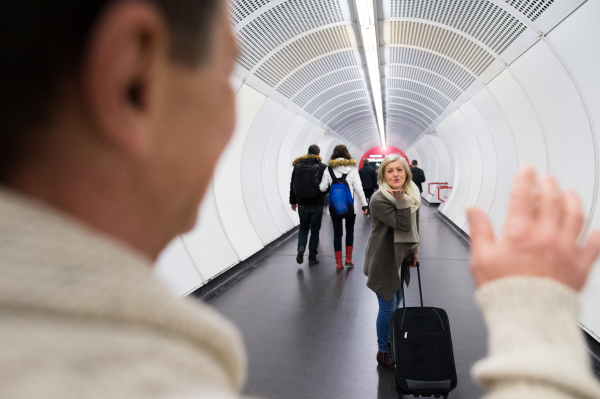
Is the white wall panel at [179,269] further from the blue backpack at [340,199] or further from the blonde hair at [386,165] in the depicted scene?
the blonde hair at [386,165]

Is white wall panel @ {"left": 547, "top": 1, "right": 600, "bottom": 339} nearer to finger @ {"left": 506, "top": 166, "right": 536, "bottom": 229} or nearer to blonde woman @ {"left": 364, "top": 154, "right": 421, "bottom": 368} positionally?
blonde woman @ {"left": 364, "top": 154, "right": 421, "bottom": 368}

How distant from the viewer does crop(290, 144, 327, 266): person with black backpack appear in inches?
303

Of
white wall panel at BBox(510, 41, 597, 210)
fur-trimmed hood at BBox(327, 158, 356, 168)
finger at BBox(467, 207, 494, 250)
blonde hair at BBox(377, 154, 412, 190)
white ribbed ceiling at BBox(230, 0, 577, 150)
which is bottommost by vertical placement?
finger at BBox(467, 207, 494, 250)

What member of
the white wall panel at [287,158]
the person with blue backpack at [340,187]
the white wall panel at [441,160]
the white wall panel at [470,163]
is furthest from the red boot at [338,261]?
the white wall panel at [441,160]

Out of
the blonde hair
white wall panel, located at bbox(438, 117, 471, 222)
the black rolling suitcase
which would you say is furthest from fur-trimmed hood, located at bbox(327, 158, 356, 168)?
white wall panel, located at bbox(438, 117, 471, 222)

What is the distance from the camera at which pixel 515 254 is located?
0.72m

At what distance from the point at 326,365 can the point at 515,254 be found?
3.79m

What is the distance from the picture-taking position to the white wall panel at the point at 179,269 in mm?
5477

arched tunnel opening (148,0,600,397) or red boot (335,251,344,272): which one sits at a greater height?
arched tunnel opening (148,0,600,397)

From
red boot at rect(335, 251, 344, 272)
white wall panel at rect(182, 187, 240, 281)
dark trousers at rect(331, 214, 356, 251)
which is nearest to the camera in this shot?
white wall panel at rect(182, 187, 240, 281)

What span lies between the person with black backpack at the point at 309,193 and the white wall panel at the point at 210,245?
1.48m

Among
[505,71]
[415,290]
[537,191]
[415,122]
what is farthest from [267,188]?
[415,122]

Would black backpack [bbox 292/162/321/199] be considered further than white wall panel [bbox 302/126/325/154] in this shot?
No

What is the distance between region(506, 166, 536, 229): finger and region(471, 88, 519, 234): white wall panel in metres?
8.56
